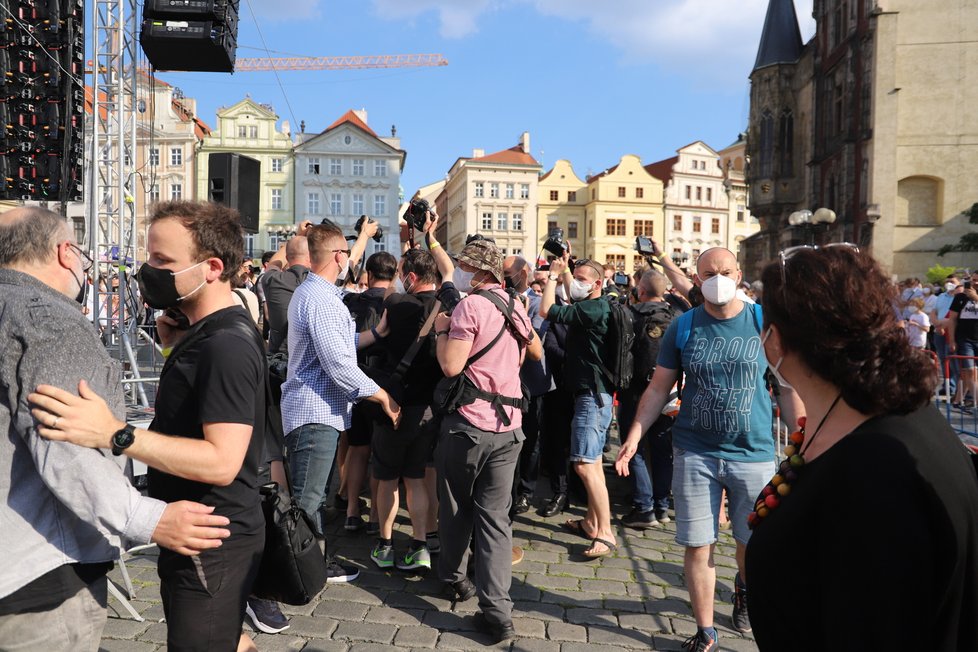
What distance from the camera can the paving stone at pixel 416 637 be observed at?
13.1 feet

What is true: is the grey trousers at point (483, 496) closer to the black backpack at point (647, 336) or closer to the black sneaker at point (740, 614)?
the black sneaker at point (740, 614)

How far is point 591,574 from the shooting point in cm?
516

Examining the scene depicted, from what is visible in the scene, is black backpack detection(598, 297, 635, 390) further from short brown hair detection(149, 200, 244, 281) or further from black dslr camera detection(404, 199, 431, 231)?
short brown hair detection(149, 200, 244, 281)

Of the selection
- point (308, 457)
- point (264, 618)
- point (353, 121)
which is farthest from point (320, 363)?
point (353, 121)

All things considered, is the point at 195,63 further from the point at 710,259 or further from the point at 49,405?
the point at 49,405

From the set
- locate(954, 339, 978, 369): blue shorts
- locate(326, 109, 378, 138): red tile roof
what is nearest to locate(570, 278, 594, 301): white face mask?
locate(954, 339, 978, 369): blue shorts

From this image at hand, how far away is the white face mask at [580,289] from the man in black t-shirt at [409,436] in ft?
4.09

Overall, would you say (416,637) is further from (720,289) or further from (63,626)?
(720,289)

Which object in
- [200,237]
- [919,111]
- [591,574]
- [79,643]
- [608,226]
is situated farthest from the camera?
[608,226]

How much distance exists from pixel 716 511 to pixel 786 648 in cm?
231

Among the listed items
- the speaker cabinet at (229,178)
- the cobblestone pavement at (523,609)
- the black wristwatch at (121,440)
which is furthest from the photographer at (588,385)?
the speaker cabinet at (229,178)

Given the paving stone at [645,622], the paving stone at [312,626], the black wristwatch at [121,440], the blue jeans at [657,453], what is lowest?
the paving stone at [645,622]

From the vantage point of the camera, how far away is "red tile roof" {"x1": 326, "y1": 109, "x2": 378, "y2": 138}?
65688 mm

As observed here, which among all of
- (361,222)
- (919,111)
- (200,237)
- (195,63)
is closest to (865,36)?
(919,111)
